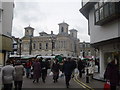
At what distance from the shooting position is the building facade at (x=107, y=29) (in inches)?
515

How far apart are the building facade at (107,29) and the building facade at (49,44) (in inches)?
2416

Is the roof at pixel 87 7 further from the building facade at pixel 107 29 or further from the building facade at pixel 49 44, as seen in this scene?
the building facade at pixel 49 44

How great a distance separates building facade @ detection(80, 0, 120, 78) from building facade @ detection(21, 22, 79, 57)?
61.4 metres

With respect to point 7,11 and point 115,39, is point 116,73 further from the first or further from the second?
point 7,11

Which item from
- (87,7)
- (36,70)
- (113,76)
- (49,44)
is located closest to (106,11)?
(87,7)

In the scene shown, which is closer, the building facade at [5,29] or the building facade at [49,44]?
the building facade at [5,29]

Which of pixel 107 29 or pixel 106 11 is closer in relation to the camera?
pixel 106 11

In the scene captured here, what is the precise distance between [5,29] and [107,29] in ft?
28.0

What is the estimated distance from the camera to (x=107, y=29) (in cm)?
1482

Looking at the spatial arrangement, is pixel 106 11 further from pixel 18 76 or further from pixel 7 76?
pixel 7 76

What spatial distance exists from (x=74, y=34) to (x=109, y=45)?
261 feet

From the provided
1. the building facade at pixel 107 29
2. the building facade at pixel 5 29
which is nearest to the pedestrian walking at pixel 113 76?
the building facade at pixel 107 29

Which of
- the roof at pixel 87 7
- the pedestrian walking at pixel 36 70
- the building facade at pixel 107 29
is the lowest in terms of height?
the pedestrian walking at pixel 36 70

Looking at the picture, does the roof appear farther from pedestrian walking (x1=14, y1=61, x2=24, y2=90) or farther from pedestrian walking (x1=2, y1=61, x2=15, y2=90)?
pedestrian walking (x1=2, y1=61, x2=15, y2=90)
